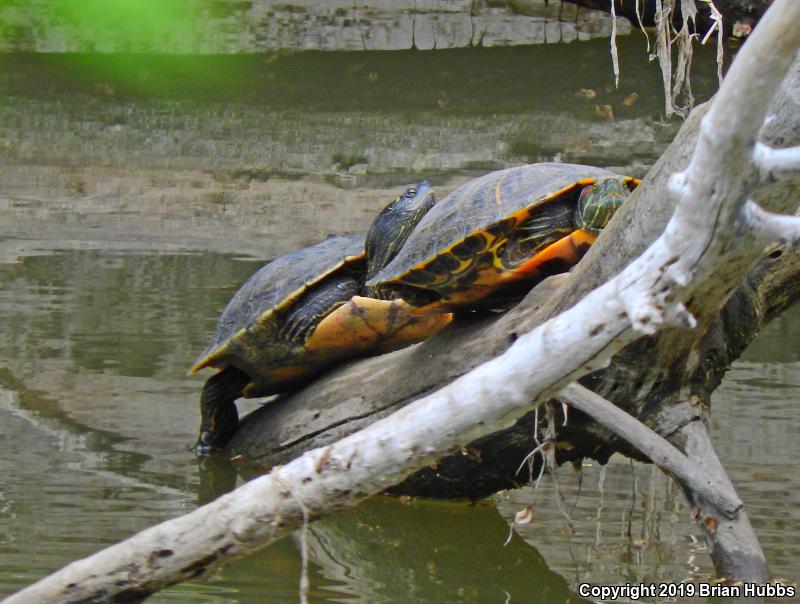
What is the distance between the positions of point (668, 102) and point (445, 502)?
1.32 m

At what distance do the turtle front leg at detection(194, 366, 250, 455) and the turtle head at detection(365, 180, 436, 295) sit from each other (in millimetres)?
594

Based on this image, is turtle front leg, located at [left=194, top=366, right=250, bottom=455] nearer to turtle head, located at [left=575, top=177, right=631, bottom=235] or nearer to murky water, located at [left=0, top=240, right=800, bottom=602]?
murky water, located at [left=0, top=240, right=800, bottom=602]

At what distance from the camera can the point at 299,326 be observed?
3.83 m

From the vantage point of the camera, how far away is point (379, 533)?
126 inches

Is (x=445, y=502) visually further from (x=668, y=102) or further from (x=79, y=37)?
(x=79, y=37)

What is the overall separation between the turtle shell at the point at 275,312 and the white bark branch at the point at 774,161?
235cm

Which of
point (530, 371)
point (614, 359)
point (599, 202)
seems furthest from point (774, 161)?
point (599, 202)

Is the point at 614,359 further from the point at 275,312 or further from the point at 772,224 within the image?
the point at 275,312

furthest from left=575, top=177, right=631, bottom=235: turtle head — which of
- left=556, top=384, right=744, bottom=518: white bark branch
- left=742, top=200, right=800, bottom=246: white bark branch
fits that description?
left=742, top=200, right=800, bottom=246: white bark branch

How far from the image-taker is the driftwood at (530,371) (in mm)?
1522

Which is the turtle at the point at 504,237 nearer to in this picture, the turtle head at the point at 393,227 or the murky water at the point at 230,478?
the turtle head at the point at 393,227

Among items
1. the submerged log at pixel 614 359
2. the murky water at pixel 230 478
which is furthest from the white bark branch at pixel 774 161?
the murky water at pixel 230 478

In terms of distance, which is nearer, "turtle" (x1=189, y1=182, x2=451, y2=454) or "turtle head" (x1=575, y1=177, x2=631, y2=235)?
"turtle head" (x1=575, y1=177, x2=631, y2=235)

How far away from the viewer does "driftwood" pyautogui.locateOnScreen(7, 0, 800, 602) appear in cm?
152
